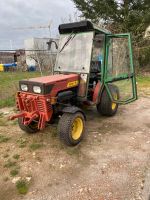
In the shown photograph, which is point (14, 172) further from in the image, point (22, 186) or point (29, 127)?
point (29, 127)

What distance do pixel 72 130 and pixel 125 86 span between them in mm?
1925

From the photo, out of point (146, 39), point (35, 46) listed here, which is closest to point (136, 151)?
point (146, 39)

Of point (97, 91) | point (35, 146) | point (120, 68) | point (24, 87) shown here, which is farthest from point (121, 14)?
point (35, 146)

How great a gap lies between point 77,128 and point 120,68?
185cm

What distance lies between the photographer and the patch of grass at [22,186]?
3.40m

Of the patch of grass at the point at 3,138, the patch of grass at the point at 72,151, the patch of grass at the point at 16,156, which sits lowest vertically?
the patch of grass at the point at 16,156

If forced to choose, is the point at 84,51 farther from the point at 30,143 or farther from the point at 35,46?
the point at 35,46

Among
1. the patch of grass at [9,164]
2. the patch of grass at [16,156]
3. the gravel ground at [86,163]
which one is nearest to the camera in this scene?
the gravel ground at [86,163]

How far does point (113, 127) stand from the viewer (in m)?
5.49

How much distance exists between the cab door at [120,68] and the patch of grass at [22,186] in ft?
8.77

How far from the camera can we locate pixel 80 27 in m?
5.14

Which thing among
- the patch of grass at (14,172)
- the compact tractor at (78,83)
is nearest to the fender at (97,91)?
the compact tractor at (78,83)

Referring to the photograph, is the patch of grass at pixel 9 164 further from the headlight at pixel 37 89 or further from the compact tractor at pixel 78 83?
the headlight at pixel 37 89

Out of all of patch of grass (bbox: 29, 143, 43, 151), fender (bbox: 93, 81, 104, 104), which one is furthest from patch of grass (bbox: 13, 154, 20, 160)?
fender (bbox: 93, 81, 104, 104)
